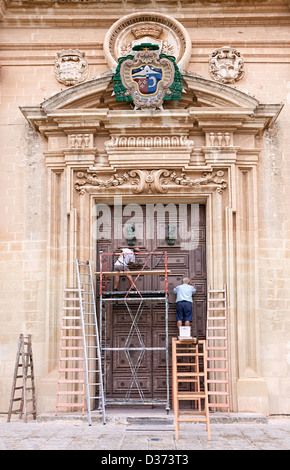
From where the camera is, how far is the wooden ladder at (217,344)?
33.7ft

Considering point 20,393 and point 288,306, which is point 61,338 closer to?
point 20,393

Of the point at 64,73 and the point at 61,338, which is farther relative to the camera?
the point at 64,73

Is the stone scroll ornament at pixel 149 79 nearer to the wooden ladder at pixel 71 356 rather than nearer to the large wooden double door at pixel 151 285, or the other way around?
the large wooden double door at pixel 151 285

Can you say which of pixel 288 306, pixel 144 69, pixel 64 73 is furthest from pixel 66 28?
pixel 288 306

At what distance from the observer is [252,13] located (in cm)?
1177

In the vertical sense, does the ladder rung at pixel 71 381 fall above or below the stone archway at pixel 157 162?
below

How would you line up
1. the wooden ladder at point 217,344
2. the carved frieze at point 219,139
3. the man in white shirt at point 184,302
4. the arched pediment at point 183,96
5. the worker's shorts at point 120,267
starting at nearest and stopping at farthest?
the wooden ladder at point 217,344, the man in white shirt at point 184,302, the worker's shorts at point 120,267, the arched pediment at point 183,96, the carved frieze at point 219,139

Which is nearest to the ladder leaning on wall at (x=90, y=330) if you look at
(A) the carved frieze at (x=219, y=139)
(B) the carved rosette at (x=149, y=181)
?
(B) the carved rosette at (x=149, y=181)

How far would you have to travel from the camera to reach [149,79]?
1120 centimetres

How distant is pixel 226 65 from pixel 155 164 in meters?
2.37

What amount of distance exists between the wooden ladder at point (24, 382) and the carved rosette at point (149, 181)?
2916mm

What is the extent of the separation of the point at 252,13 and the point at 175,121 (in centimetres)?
269

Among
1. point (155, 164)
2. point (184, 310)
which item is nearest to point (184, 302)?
point (184, 310)

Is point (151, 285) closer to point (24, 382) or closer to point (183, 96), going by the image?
point (24, 382)
